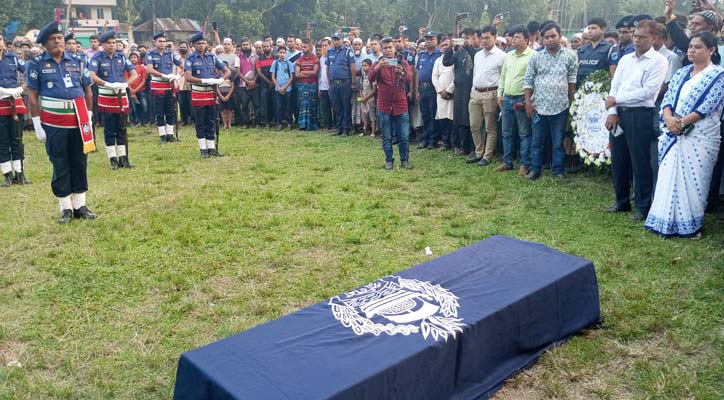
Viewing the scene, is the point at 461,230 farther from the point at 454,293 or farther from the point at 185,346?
the point at 185,346

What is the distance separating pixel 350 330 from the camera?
10.0ft

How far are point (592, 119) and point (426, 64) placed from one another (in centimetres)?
357

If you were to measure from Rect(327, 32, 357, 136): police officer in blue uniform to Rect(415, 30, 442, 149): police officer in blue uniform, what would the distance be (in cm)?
190

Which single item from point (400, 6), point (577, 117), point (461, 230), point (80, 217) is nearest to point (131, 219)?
point (80, 217)

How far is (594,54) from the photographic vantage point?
7.90 metres

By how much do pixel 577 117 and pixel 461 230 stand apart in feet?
9.15

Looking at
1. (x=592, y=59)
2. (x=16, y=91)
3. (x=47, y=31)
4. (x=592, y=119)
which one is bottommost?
(x=592, y=119)

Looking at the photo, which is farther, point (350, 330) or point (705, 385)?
point (705, 385)

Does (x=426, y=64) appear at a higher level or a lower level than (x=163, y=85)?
higher

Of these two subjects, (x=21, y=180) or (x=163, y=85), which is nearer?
(x=21, y=180)

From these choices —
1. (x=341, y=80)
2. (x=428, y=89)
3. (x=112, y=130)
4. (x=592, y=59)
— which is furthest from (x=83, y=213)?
(x=341, y=80)

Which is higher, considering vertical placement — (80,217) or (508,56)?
(508,56)

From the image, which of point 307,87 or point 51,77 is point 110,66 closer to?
point 51,77

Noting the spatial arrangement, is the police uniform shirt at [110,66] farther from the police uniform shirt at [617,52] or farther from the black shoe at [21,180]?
the police uniform shirt at [617,52]
